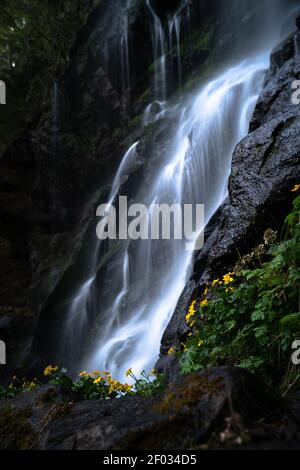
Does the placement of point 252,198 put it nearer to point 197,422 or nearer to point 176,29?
point 197,422

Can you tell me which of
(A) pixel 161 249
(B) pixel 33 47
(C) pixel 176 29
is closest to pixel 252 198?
(A) pixel 161 249

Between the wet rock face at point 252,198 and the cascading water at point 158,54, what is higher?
the cascading water at point 158,54

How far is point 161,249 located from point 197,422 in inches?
318

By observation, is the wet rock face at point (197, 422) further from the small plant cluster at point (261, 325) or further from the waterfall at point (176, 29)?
the waterfall at point (176, 29)

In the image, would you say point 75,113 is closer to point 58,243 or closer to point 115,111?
point 115,111

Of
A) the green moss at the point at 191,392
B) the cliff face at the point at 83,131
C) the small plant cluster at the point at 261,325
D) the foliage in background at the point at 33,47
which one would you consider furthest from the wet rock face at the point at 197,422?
the foliage in background at the point at 33,47

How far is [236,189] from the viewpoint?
479 cm

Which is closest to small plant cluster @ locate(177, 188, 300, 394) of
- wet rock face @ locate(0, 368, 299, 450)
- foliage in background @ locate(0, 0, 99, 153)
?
wet rock face @ locate(0, 368, 299, 450)

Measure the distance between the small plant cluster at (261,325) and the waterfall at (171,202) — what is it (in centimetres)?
414

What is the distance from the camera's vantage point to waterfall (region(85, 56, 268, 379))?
316 inches

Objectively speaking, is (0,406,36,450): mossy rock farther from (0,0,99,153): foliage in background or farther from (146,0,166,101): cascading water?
(0,0,99,153): foliage in background

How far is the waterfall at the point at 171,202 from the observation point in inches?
316

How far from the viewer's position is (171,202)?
10.0m

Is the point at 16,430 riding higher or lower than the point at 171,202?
lower
